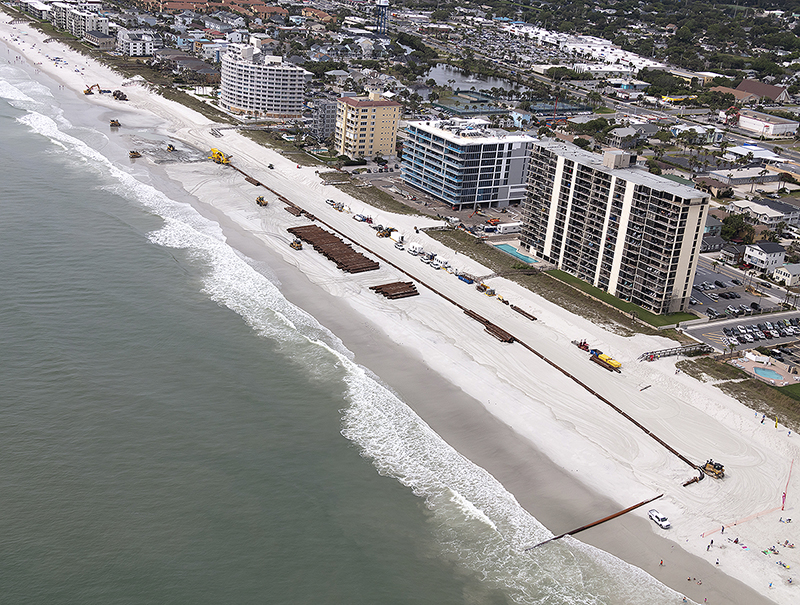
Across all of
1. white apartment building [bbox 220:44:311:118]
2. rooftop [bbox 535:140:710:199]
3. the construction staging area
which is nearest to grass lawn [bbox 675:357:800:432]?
rooftop [bbox 535:140:710:199]

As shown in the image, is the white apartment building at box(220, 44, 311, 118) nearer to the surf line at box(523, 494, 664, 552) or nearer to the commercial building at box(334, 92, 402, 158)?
the commercial building at box(334, 92, 402, 158)

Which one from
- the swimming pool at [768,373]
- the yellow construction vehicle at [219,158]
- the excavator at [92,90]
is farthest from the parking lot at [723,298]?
the excavator at [92,90]

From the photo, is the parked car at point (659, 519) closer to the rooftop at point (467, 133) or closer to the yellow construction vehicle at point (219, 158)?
the rooftop at point (467, 133)

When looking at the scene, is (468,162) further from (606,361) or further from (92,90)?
(92,90)

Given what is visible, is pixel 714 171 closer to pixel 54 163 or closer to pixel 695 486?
pixel 695 486

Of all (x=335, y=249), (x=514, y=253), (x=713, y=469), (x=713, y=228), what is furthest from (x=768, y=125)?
(x=713, y=469)

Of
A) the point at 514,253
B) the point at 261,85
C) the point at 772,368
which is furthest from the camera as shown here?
the point at 261,85
